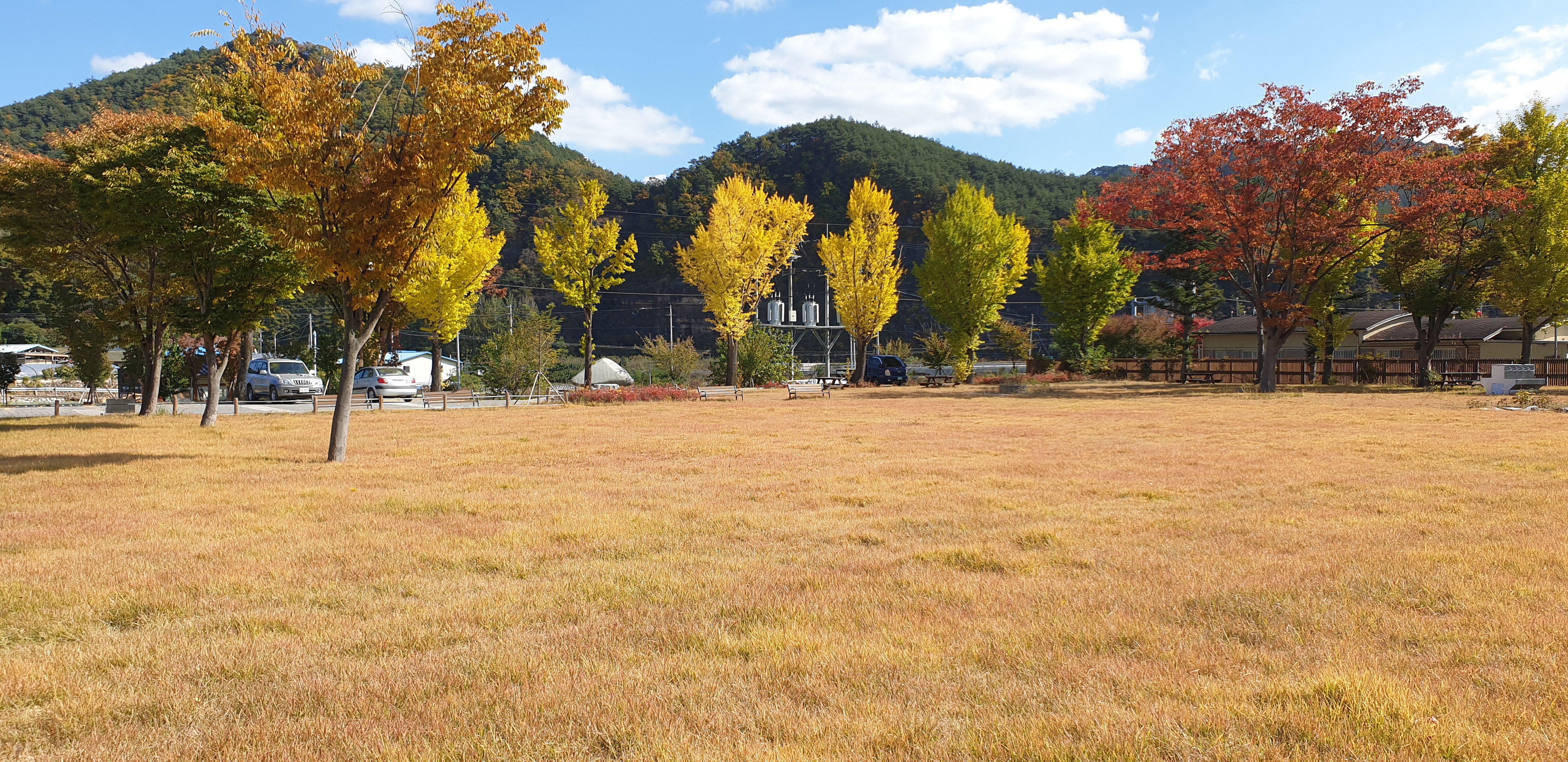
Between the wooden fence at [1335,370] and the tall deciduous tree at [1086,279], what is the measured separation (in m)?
2.78

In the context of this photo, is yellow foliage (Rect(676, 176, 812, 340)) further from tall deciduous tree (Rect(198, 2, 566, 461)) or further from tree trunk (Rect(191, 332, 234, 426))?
tall deciduous tree (Rect(198, 2, 566, 461))

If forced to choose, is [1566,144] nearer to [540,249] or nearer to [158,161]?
[540,249]

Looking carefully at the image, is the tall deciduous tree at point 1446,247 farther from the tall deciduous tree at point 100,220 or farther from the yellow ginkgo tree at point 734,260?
the tall deciduous tree at point 100,220

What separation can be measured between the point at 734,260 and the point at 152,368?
79.2 ft

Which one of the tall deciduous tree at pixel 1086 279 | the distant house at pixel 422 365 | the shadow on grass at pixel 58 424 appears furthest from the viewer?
the distant house at pixel 422 365

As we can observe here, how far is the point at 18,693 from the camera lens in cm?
425

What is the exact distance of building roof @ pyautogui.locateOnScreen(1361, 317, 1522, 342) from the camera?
48719 millimetres

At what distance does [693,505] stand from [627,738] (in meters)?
6.08

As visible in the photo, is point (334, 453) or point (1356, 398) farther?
point (1356, 398)

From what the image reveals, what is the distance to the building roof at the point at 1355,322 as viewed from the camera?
52844mm

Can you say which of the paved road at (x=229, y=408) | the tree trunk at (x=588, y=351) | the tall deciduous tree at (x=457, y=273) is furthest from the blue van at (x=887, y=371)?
the paved road at (x=229, y=408)

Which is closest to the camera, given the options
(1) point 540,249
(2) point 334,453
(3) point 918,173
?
(2) point 334,453

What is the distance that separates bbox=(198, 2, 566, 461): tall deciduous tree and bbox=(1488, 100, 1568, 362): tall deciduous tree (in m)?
37.9

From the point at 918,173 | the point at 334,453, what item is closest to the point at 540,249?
the point at 334,453
